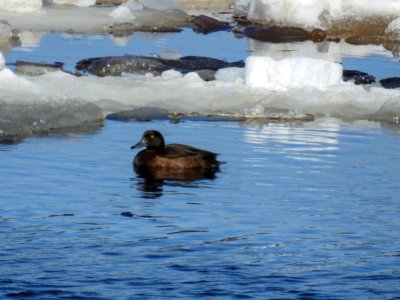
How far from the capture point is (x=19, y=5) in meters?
23.0

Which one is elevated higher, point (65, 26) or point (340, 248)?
point (65, 26)

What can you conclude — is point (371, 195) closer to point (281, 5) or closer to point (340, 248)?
point (340, 248)

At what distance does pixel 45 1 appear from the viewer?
25.3 meters

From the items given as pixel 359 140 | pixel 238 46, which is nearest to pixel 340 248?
pixel 359 140

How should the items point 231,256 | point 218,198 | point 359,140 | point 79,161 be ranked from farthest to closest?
point 359,140
point 79,161
point 218,198
point 231,256

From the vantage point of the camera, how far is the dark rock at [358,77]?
17.7m

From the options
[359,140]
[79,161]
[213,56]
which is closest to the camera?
[79,161]

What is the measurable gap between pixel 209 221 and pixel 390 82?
863cm

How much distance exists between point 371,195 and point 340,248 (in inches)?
74.8

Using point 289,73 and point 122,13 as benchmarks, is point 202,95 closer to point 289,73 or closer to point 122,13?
point 289,73

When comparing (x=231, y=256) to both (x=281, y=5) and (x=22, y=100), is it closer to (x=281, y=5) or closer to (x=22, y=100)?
(x=22, y=100)

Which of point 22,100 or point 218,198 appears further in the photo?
point 22,100

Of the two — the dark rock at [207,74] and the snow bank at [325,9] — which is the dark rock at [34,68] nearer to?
the dark rock at [207,74]

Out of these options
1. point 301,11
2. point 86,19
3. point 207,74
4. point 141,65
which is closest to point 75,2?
point 86,19
